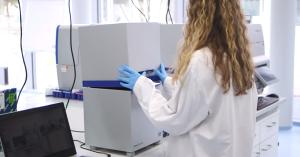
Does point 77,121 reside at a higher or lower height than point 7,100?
lower

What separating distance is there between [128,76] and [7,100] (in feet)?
1.78

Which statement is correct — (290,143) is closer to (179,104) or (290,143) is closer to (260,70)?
(260,70)

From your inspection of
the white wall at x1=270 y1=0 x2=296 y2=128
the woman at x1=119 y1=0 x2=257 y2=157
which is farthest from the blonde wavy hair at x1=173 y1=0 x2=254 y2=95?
the white wall at x1=270 y1=0 x2=296 y2=128

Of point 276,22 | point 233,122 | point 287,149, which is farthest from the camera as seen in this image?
point 276,22

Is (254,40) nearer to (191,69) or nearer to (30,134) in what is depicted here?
(191,69)

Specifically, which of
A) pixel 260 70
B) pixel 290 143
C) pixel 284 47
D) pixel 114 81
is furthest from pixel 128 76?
pixel 284 47

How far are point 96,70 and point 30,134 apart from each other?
380 millimetres

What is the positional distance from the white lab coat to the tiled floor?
2.27 m

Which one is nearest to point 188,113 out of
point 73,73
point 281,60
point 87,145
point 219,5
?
point 219,5

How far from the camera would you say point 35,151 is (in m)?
1.33

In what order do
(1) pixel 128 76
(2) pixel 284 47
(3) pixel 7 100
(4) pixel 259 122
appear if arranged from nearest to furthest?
(1) pixel 128 76, (3) pixel 7 100, (4) pixel 259 122, (2) pixel 284 47

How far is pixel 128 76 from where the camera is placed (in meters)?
1.42

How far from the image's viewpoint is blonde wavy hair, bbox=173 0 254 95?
127cm

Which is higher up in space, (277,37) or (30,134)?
(277,37)
